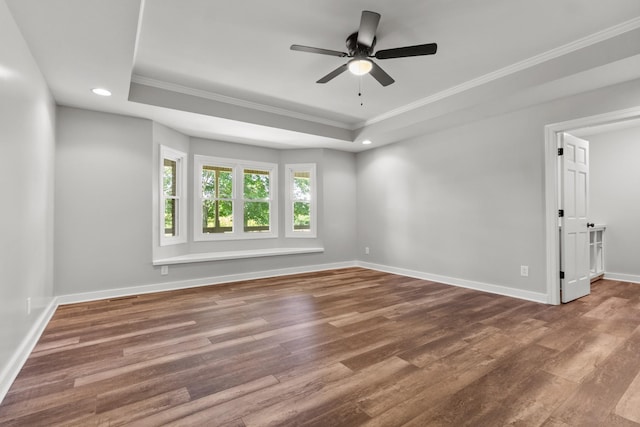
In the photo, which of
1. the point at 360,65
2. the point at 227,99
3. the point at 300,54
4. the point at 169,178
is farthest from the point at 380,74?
the point at 169,178

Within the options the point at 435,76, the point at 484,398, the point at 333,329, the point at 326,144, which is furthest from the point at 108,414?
the point at 326,144

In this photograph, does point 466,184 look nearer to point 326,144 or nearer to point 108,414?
point 326,144

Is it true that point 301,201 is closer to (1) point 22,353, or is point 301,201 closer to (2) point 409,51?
(2) point 409,51

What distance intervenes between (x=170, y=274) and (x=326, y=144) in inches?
131

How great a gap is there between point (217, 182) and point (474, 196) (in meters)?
4.14

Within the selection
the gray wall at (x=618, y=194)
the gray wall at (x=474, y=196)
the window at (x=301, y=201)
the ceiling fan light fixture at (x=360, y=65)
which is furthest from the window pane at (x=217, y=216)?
the gray wall at (x=618, y=194)

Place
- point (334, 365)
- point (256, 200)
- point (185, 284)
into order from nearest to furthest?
point (334, 365) → point (185, 284) → point (256, 200)

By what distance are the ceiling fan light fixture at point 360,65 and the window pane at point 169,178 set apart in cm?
325

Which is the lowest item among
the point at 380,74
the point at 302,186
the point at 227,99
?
the point at 302,186

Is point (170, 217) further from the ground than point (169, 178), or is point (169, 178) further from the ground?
point (169, 178)

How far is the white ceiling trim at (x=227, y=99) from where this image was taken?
3.58m

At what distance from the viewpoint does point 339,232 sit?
619cm

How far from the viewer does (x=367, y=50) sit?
2.71 m

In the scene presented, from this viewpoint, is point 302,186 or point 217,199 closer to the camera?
point 217,199
